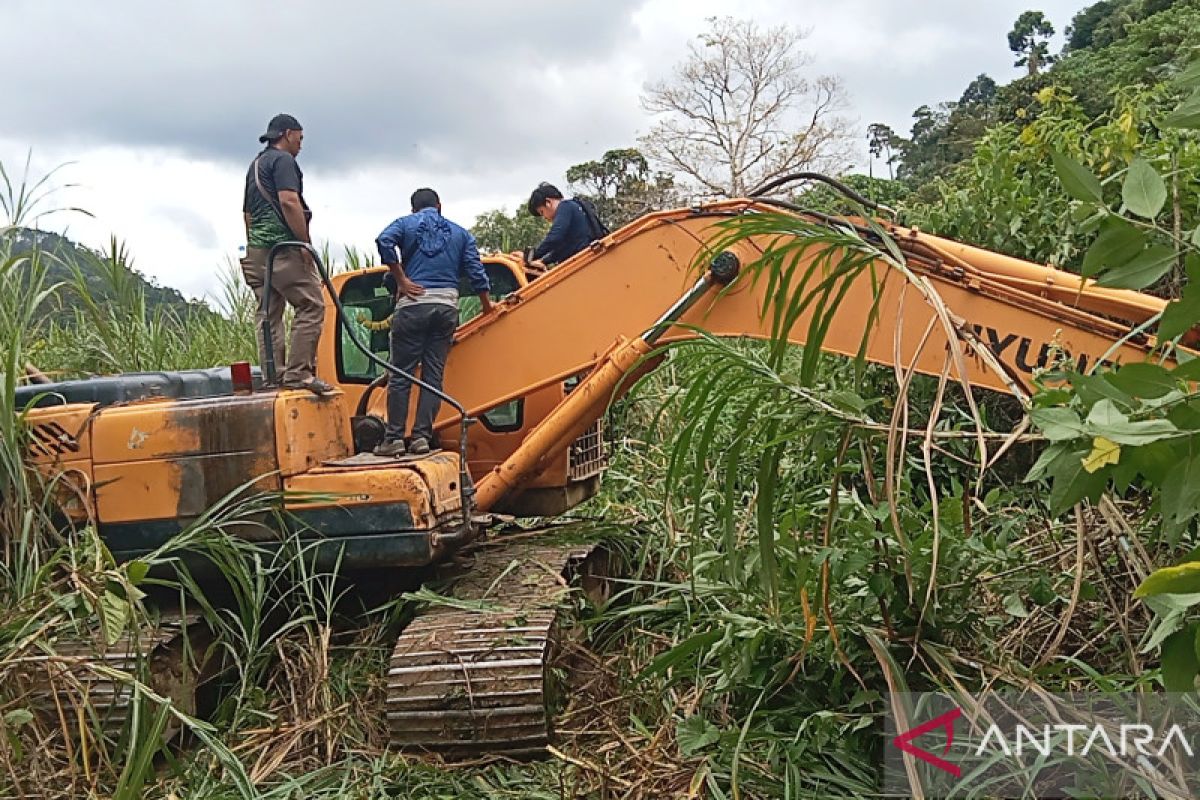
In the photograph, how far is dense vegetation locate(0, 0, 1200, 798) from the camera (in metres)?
1.54

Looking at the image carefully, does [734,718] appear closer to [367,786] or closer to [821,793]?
[821,793]

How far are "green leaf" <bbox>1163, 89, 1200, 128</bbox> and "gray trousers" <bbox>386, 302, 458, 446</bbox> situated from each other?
3.80 meters

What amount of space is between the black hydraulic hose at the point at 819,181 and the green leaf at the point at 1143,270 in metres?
1.97

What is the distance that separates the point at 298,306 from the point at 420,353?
637 millimetres

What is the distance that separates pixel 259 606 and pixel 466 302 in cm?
231

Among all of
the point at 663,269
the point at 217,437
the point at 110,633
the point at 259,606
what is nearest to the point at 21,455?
the point at 217,437

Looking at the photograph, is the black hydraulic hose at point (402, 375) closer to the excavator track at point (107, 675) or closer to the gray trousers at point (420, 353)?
the gray trousers at point (420, 353)

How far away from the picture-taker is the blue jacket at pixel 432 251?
496 centimetres

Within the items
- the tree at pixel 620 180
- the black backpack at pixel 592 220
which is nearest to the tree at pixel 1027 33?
the tree at pixel 620 180

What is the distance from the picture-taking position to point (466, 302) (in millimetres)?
5582

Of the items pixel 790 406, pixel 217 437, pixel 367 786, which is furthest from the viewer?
pixel 217 437

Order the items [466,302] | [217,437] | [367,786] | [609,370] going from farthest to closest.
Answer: [466,302], [609,370], [217,437], [367,786]

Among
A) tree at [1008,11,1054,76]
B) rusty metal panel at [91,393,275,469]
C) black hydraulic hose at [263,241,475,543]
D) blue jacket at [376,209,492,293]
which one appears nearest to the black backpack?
blue jacket at [376,209,492,293]

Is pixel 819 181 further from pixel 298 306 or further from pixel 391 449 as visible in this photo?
pixel 298 306
